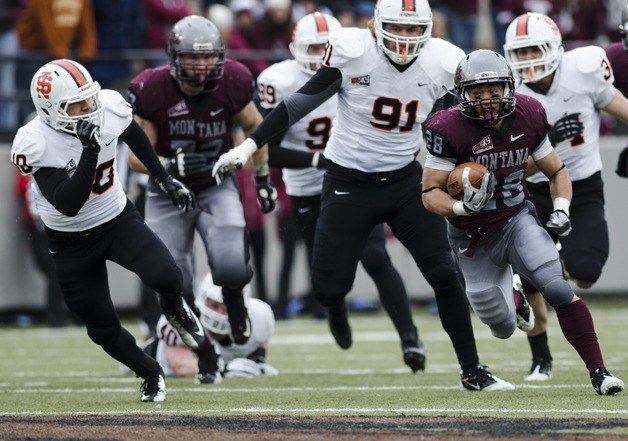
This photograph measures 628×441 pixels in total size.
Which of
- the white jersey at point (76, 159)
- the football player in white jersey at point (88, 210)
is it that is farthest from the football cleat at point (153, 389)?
the white jersey at point (76, 159)

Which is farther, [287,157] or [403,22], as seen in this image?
[287,157]

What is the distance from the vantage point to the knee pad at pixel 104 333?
20.5 ft

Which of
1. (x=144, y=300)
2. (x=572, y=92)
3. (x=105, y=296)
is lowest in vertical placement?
(x=144, y=300)

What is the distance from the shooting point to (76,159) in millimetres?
6121

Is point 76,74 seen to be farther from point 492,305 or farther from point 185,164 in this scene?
point 492,305

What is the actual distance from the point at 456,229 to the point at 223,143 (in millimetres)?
1776

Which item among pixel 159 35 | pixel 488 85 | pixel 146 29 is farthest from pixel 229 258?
pixel 146 29

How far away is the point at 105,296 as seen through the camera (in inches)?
247

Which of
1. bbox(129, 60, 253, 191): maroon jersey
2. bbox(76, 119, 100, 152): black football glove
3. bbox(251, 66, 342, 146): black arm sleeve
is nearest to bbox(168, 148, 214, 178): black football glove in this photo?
bbox(129, 60, 253, 191): maroon jersey

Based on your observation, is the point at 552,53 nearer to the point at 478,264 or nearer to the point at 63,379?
the point at 478,264

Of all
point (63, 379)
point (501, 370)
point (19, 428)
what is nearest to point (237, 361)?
point (63, 379)

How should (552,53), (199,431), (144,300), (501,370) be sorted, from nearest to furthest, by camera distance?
(199,431) → (552,53) → (501,370) → (144,300)

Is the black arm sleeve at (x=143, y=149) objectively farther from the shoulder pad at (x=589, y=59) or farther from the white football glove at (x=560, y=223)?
the shoulder pad at (x=589, y=59)

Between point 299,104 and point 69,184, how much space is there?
1247mm
